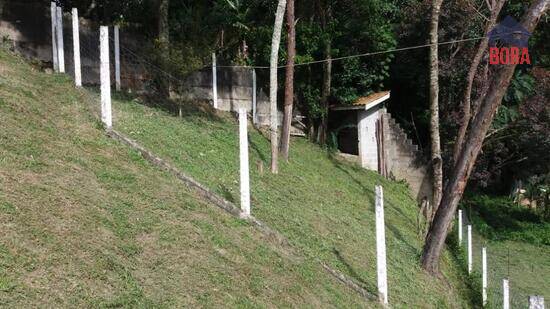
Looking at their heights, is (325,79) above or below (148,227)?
above

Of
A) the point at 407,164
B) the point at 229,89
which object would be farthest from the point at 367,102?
the point at 229,89

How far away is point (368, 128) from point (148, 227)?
1495cm

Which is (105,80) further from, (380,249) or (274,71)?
(274,71)

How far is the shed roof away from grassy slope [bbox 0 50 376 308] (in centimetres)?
1216

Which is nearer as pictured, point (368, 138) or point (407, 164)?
point (407, 164)

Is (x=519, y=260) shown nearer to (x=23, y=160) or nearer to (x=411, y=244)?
(x=411, y=244)

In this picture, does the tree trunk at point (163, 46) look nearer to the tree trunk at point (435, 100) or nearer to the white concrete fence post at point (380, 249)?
the tree trunk at point (435, 100)

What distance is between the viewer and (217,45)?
17.7 m

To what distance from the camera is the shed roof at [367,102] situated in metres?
19.2

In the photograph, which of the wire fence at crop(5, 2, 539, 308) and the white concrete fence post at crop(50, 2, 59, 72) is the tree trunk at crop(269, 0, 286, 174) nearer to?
the wire fence at crop(5, 2, 539, 308)

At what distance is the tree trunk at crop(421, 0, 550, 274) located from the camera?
380 inches

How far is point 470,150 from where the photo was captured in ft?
32.9

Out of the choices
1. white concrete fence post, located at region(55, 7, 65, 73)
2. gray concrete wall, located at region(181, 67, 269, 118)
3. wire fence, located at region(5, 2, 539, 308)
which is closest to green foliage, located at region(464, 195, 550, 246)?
wire fence, located at region(5, 2, 539, 308)

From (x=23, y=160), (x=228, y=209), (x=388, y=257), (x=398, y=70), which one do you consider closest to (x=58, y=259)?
(x=23, y=160)
